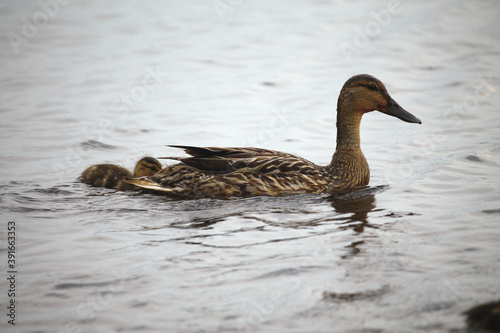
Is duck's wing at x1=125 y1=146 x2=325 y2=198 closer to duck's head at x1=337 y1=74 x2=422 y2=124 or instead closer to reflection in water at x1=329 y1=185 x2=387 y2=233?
reflection in water at x1=329 y1=185 x2=387 y2=233

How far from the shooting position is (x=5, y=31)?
1392 cm

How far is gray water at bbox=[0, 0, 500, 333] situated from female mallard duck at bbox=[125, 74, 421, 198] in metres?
0.17

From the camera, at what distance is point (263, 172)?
7.22m

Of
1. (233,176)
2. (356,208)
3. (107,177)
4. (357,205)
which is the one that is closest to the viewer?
(356,208)

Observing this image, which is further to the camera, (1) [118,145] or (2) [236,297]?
(1) [118,145]

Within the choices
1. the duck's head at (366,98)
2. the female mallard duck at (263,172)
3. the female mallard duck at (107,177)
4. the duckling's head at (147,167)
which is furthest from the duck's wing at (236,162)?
the duck's head at (366,98)

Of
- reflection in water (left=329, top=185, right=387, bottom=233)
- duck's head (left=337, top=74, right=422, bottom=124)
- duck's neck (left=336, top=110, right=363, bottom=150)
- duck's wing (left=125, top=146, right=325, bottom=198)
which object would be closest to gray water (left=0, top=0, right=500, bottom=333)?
reflection in water (left=329, top=185, right=387, bottom=233)

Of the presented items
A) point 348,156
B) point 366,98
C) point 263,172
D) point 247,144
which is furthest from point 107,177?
point 366,98

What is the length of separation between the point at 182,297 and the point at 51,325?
0.91 meters

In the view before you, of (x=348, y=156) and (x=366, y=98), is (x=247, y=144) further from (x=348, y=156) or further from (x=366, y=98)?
(x=366, y=98)

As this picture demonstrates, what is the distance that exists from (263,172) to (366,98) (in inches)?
58.1

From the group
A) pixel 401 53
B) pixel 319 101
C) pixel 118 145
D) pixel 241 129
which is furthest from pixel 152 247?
pixel 401 53

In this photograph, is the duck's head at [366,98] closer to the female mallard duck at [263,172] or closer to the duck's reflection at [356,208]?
the female mallard duck at [263,172]

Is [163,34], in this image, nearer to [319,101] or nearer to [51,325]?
[319,101]
